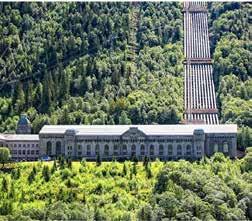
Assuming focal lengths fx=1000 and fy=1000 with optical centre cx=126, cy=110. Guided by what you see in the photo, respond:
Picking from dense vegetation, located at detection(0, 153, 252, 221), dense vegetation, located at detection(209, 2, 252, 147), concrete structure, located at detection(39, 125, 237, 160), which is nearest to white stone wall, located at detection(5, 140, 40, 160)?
concrete structure, located at detection(39, 125, 237, 160)

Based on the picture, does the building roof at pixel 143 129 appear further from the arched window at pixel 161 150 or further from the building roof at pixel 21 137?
the arched window at pixel 161 150

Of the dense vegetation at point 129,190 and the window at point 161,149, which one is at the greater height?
the window at point 161,149

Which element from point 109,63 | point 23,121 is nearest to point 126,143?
point 23,121

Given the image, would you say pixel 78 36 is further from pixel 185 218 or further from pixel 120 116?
pixel 185 218

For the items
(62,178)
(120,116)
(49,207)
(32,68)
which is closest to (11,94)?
(32,68)

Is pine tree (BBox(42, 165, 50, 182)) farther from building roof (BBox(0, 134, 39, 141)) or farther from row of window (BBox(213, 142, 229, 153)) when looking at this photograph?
row of window (BBox(213, 142, 229, 153))

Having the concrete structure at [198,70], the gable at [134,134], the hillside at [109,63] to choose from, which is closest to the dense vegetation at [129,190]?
the gable at [134,134]

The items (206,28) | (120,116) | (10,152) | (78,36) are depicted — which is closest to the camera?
(10,152)
